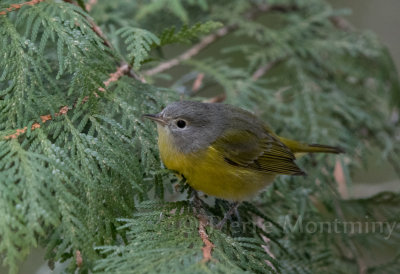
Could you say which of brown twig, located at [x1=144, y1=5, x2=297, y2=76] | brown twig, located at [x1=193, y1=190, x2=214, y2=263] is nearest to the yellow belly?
brown twig, located at [x1=193, y1=190, x2=214, y2=263]

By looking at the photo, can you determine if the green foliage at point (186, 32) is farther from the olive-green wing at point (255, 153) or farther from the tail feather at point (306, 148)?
the tail feather at point (306, 148)

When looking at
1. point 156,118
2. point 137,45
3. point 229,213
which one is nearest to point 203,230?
point 229,213

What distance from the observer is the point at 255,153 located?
3416 millimetres

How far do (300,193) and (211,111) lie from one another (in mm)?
893

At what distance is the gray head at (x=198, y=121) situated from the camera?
2.97 metres

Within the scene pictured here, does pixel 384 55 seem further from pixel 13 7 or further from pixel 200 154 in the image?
pixel 13 7

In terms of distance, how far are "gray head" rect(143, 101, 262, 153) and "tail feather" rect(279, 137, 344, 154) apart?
44cm

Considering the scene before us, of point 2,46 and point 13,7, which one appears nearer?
point 2,46

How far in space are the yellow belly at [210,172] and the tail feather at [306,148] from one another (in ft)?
2.25

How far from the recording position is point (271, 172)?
3.33 m

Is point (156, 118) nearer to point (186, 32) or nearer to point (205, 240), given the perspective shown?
point (186, 32)

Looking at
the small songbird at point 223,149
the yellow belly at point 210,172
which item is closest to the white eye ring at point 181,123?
the small songbird at point 223,149

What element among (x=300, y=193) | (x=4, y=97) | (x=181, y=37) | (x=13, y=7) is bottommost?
(x=300, y=193)

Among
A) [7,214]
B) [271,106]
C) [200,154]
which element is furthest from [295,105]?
[7,214]
